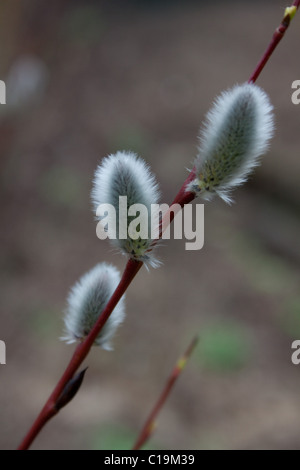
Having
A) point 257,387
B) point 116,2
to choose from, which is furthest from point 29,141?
point 257,387

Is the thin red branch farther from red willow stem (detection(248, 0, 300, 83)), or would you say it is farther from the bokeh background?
the bokeh background

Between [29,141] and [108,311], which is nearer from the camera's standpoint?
[108,311]

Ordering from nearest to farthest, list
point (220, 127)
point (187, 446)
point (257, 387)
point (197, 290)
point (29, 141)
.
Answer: point (220, 127), point (187, 446), point (257, 387), point (197, 290), point (29, 141)

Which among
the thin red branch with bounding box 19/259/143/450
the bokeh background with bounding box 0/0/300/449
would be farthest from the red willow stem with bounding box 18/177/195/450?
the bokeh background with bounding box 0/0/300/449

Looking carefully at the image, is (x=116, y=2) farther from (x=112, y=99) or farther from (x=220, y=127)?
(x=220, y=127)

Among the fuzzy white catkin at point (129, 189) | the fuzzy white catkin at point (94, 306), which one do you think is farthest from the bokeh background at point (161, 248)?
the fuzzy white catkin at point (129, 189)

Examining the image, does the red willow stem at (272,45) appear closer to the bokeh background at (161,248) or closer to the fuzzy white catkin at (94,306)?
the fuzzy white catkin at (94,306)

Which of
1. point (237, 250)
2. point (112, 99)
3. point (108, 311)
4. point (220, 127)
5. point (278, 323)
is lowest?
point (108, 311)

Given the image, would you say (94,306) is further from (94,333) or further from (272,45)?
(272,45)

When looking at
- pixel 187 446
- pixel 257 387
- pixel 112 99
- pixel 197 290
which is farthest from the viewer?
pixel 112 99
